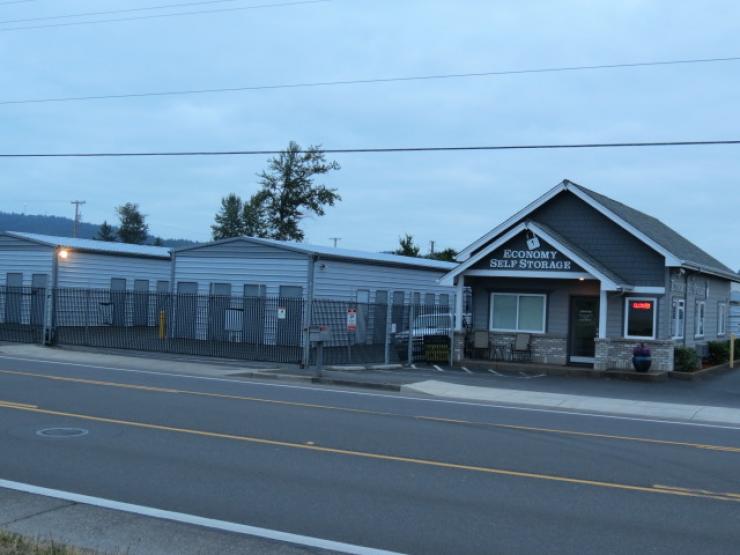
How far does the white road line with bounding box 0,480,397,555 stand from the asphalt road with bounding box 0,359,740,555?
0.47 feet

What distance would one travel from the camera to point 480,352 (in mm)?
27859

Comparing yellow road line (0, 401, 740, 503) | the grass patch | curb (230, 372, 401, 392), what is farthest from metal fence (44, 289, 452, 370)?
the grass patch

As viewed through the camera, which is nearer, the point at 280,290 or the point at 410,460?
the point at 410,460

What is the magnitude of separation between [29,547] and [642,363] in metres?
21.3

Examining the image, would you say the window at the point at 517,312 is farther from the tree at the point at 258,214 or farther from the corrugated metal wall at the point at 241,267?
the tree at the point at 258,214

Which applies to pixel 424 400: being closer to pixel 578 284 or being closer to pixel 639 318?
pixel 639 318

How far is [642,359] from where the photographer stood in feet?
80.0

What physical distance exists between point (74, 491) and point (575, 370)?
19.5 metres

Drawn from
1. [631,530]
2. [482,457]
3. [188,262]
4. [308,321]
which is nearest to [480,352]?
[308,321]

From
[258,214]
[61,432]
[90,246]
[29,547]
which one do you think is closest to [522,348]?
[61,432]

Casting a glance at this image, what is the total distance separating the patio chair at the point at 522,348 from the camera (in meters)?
27.1

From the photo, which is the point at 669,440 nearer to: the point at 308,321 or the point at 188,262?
the point at 308,321

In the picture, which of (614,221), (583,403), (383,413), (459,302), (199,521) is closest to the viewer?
(199,521)

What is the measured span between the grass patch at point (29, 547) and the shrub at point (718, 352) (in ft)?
96.6
